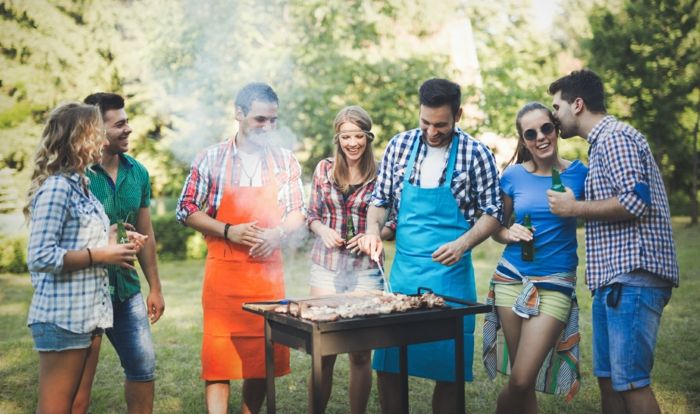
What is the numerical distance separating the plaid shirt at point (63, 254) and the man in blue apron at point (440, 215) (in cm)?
143

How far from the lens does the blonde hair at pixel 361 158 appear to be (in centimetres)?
392

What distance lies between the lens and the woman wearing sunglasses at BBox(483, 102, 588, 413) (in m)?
3.44

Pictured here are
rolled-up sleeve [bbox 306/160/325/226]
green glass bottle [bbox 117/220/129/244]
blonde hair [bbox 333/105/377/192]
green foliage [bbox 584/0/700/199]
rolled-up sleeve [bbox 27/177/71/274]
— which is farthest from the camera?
green foliage [bbox 584/0/700/199]

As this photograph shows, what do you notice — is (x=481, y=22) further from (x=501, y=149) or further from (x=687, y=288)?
(x=687, y=288)

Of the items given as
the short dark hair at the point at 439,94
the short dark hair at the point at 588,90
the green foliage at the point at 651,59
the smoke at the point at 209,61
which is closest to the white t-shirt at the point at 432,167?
the short dark hair at the point at 439,94

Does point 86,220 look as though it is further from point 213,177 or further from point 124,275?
point 213,177

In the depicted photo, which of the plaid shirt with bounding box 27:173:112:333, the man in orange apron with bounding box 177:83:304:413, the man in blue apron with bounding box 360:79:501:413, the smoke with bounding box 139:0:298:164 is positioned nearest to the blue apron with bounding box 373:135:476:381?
the man in blue apron with bounding box 360:79:501:413

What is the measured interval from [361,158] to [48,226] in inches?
76.0

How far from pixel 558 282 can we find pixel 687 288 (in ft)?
21.8

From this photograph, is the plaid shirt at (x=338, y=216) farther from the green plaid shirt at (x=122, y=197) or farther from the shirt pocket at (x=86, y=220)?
the shirt pocket at (x=86, y=220)

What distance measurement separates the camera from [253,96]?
375 cm

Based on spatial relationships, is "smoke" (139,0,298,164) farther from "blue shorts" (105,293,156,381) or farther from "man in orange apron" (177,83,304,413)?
"blue shorts" (105,293,156,381)

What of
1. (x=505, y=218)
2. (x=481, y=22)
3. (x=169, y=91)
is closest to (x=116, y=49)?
(x=169, y=91)

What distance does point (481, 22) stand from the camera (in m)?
15.9
